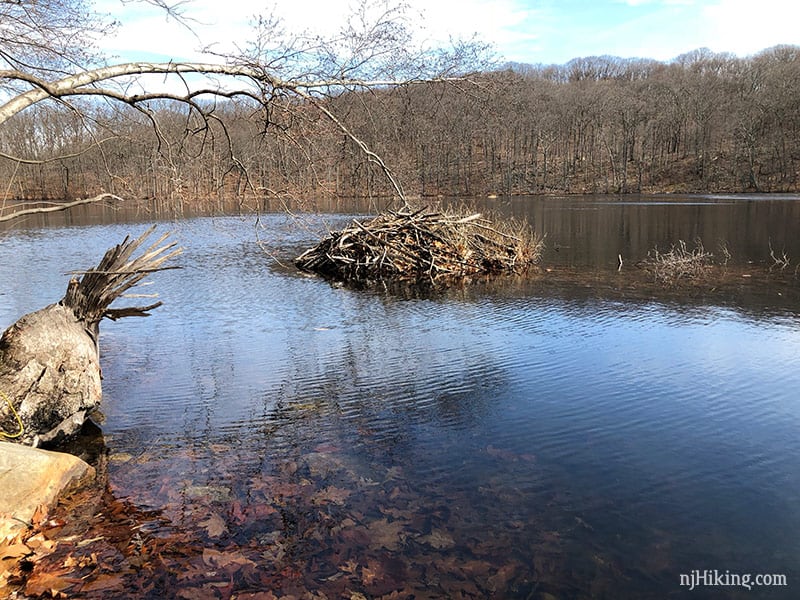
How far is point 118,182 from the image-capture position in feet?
23.1

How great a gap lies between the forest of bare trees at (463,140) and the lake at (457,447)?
123cm

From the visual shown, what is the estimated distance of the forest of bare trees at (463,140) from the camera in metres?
6.77

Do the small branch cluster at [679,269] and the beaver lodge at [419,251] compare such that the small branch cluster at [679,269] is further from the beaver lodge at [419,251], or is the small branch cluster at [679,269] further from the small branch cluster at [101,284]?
the small branch cluster at [101,284]

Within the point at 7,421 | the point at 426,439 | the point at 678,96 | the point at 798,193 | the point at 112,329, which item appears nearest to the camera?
the point at 7,421

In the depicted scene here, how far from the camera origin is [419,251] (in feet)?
54.9

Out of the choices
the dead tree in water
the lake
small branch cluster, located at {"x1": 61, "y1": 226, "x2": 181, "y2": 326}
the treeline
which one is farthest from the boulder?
the treeline

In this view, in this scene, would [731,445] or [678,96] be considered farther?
[678,96]

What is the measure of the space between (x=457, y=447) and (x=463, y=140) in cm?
7271

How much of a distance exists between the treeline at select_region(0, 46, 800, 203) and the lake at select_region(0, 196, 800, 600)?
113cm

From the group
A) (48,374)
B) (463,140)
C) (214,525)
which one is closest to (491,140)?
(463,140)

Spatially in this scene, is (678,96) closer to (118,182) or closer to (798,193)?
(798,193)

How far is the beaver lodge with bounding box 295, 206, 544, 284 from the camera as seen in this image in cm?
1644

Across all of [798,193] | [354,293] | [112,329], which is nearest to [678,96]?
[798,193]

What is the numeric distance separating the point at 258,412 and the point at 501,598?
12.6 ft
